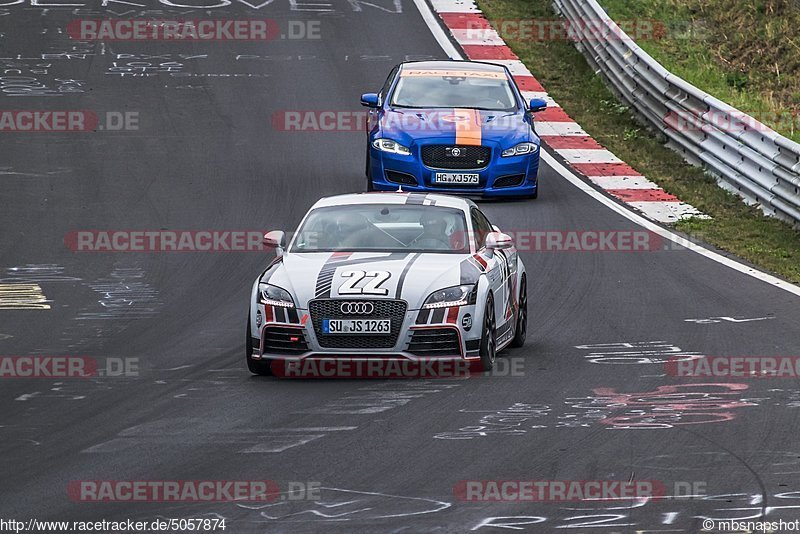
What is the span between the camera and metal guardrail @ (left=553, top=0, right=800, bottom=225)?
18469mm

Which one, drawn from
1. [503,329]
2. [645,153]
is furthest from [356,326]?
[645,153]

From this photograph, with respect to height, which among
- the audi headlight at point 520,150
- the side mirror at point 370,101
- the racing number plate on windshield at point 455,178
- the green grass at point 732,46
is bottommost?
the racing number plate on windshield at point 455,178

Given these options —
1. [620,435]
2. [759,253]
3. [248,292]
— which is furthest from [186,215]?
[620,435]

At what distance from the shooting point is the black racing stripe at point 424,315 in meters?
11.2

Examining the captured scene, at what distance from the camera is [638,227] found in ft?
59.9

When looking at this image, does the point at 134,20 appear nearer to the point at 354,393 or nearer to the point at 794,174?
the point at 794,174

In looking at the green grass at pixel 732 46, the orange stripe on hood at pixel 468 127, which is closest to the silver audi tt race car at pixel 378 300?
the orange stripe on hood at pixel 468 127

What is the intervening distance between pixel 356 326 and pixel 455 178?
26.6ft

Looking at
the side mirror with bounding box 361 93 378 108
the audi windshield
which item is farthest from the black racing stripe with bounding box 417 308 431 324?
the side mirror with bounding box 361 93 378 108

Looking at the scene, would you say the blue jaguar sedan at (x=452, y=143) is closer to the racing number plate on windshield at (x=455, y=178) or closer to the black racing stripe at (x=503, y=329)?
the racing number plate on windshield at (x=455, y=178)

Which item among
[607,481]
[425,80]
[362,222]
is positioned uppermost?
[425,80]

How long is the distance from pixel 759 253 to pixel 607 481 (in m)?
9.41

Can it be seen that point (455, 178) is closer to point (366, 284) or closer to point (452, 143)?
point (452, 143)

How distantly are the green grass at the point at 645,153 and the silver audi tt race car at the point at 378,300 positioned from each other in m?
5.27
